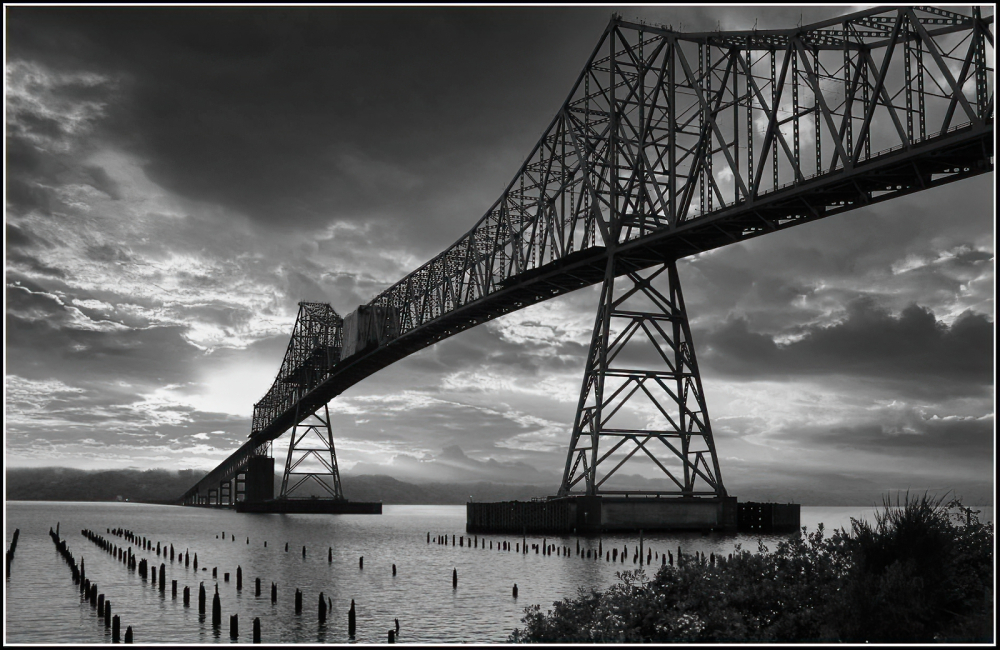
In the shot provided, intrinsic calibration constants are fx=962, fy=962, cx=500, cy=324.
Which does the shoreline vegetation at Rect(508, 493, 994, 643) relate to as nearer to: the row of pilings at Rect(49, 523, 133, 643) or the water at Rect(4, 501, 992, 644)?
the water at Rect(4, 501, 992, 644)

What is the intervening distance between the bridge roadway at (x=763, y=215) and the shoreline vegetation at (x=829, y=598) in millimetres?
22717

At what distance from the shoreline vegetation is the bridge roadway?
22717 millimetres

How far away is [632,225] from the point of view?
60969 millimetres

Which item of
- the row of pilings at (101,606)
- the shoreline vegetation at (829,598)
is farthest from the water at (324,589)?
the shoreline vegetation at (829,598)

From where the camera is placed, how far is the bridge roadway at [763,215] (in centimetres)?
4131

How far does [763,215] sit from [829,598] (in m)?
33.0

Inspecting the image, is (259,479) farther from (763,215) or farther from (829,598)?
(829,598)

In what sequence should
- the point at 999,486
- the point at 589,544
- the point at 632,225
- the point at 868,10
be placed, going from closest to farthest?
1. the point at 999,486
2. the point at 868,10
3. the point at 589,544
4. the point at 632,225

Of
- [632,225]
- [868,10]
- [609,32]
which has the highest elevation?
Answer: [609,32]

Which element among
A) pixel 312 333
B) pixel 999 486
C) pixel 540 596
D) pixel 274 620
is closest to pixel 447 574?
pixel 540 596

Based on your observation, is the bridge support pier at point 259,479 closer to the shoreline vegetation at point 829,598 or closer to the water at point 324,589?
the water at point 324,589

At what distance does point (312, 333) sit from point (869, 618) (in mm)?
133868

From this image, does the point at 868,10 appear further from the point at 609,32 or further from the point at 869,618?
the point at 869,618

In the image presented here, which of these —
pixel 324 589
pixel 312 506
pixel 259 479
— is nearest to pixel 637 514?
pixel 324 589
